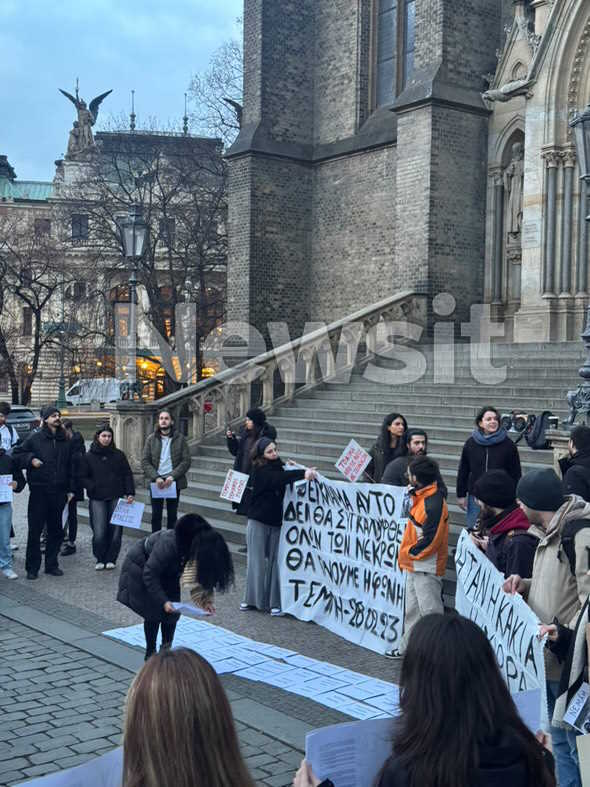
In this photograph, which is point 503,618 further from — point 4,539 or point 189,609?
point 4,539

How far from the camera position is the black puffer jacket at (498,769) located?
245cm

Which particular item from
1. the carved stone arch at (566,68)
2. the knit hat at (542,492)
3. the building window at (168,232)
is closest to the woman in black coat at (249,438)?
the knit hat at (542,492)

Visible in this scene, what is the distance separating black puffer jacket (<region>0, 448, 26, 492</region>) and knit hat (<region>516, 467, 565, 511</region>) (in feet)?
23.8

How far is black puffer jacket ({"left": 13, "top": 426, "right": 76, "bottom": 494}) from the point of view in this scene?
35.1 ft

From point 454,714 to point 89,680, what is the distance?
5062 millimetres

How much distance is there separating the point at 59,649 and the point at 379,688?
2.75 metres

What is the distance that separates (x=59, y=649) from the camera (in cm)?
780

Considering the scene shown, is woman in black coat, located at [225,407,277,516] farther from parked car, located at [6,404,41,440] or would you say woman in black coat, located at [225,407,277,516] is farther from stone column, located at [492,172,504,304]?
parked car, located at [6,404,41,440]

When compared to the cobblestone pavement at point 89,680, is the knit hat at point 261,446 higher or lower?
higher

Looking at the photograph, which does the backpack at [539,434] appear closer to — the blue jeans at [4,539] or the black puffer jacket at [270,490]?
the black puffer jacket at [270,490]

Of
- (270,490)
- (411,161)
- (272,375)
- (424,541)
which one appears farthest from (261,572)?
(411,161)

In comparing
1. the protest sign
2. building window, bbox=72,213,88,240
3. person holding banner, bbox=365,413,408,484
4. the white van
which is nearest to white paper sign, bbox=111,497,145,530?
the protest sign

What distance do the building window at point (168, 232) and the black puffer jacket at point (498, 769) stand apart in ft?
90.2

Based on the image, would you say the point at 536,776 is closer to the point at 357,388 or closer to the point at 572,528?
the point at 572,528
